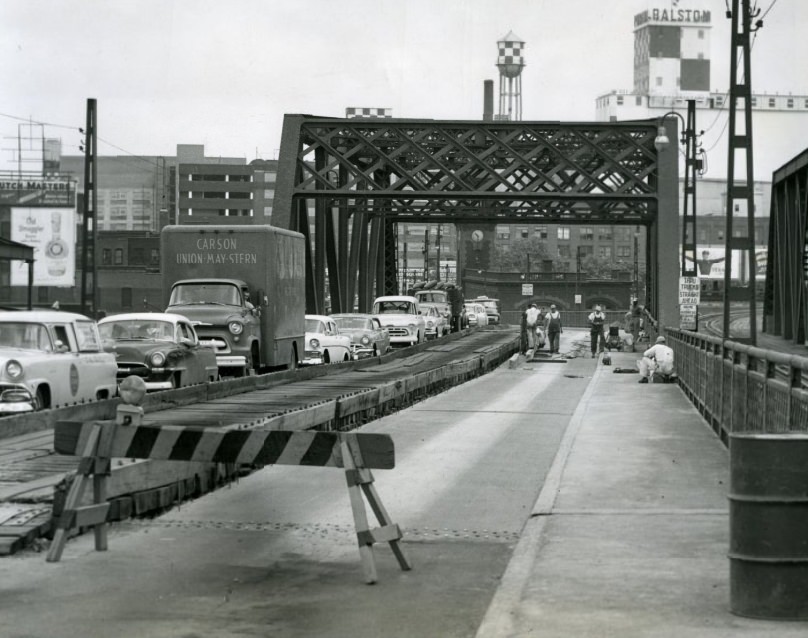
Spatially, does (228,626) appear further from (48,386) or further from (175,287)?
(175,287)

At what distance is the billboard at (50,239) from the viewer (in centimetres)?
8238

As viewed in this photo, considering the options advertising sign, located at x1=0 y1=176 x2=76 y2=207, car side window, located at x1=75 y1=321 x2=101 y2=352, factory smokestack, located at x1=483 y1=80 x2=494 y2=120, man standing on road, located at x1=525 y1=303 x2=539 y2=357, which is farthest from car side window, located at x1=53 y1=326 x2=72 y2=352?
factory smokestack, located at x1=483 y1=80 x2=494 y2=120

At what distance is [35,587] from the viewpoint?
8.62 metres

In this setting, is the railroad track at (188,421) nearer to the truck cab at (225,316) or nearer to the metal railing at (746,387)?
the truck cab at (225,316)

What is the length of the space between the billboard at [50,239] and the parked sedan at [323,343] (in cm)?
4697

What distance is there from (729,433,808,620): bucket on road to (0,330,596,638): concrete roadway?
5.45ft

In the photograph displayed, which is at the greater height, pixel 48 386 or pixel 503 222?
pixel 503 222

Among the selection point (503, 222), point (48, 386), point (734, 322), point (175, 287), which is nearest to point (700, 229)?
point (734, 322)

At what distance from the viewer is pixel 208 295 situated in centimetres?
2919

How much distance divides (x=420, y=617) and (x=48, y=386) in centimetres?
1081

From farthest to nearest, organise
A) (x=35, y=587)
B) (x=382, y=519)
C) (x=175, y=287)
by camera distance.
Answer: (x=175, y=287) < (x=382, y=519) < (x=35, y=587)

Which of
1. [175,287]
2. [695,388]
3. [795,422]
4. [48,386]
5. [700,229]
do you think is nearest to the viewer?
[795,422]

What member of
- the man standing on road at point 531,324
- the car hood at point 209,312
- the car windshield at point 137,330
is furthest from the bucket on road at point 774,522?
the man standing on road at point 531,324

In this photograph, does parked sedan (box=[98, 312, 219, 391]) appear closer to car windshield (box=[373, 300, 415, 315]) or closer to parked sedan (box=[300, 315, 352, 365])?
parked sedan (box=[300, 315, 352, 365])
